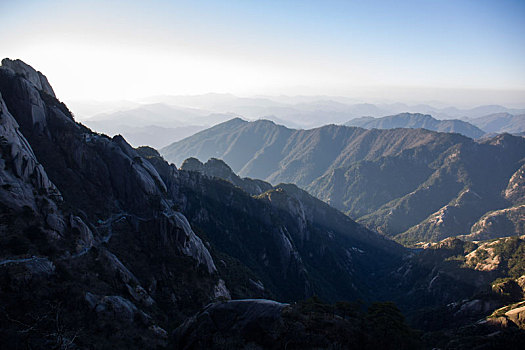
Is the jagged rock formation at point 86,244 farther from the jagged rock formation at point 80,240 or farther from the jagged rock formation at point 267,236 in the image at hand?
the jagged rock formation at point 267,236

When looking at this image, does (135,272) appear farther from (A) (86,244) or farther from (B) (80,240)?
(B) (80,240)

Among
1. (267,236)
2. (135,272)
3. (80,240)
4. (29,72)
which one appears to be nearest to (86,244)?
(80,240)

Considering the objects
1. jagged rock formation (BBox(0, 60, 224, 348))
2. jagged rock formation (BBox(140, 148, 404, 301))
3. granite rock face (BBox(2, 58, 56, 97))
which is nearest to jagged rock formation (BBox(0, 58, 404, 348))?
jagged rock formation (BBox(0, 60, 224, 348))

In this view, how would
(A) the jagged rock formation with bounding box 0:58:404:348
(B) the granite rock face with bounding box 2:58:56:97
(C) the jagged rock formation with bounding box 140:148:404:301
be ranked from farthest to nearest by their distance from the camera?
(C) the jagged rock formation with bounding box 140:148:404:301, (B) the granite rock face with bounding box 2:58:56:97, (A) the jagged rock formation with bounding box 0:58:404:348

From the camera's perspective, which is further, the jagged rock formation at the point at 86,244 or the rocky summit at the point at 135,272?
the jagged rock formation at the point at 86,244

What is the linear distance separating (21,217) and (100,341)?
2300cm

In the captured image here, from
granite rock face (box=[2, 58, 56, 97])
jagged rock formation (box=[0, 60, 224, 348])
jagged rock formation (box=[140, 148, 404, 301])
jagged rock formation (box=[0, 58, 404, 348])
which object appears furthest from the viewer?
jagged rock formation (box=[140, 148, 404, 301])

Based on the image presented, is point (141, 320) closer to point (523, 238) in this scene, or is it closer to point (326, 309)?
point (326, 309)

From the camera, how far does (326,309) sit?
37.0 meters

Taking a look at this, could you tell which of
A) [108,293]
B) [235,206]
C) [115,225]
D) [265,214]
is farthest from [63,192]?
[265,214]

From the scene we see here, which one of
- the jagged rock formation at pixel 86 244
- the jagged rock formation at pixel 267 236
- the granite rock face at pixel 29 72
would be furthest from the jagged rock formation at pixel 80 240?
the jagged rock formation at pixel 267 236

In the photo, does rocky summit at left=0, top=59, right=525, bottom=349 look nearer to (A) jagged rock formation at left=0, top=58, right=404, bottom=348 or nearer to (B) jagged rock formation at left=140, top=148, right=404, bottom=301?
(A) jagged rock formation at left=0, top=58, right=404, bottom=348

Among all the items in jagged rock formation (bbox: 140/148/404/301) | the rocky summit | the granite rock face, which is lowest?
jagged rock formation (bbox: 140/148/404/301)

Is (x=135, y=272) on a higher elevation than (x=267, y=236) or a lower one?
higher
